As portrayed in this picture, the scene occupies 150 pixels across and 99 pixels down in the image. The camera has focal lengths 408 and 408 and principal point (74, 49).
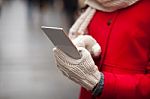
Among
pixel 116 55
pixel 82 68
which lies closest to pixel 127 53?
pixel 116 55

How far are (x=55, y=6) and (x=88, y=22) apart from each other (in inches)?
434

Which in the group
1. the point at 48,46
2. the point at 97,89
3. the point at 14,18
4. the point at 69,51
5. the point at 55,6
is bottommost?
the point at 55,6

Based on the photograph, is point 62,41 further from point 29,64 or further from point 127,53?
point 29,64

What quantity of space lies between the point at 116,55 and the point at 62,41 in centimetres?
20

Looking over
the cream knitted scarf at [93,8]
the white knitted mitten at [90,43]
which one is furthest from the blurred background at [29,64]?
the white knitted mitten at [90,43]

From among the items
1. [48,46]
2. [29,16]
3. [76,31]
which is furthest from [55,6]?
[76,31]

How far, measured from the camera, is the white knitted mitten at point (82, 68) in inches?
43.1

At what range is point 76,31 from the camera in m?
1.36

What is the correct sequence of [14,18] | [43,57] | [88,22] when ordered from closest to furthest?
[88,22] < [43,57] < [14,18]

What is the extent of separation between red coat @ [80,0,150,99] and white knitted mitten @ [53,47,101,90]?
40 millimetres

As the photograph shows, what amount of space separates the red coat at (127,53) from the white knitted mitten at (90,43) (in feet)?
0.07

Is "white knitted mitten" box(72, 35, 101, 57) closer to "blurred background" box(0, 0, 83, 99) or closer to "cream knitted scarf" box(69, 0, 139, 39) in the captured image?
"cream knitted scarf" box(69, 0, 139, 39)

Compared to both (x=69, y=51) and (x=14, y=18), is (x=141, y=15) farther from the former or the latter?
(x=14, y=18)

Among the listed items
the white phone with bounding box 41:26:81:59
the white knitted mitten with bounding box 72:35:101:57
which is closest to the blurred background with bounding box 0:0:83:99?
the white knitted mitten with bounding box 72:35:101:57
